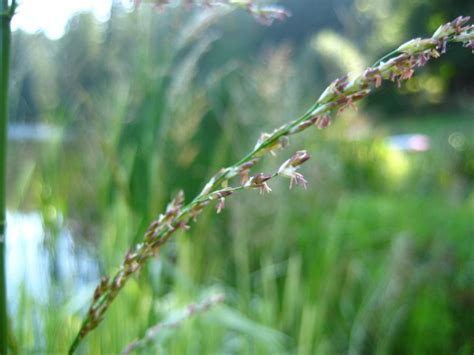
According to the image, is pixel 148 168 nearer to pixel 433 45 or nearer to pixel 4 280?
pixel 4 280

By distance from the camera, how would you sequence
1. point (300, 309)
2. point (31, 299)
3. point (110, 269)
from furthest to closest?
point (300, 309)
point (31, 299)
point (110, 269)

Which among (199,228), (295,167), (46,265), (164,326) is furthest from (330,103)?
(199,228)

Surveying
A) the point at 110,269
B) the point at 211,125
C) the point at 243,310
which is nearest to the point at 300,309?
the point at 243,310

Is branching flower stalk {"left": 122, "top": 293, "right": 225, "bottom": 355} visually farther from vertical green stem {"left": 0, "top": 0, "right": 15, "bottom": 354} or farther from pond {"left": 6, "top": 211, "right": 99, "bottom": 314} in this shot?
pond {"left": 6, "top": 211, "right": 99, "bottom": 314}

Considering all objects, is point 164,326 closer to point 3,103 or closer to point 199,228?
point 3,103

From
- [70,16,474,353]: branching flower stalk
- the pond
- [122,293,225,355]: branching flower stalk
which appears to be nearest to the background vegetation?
the pond

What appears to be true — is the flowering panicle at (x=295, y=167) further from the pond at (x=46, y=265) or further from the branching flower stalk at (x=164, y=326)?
the pond at (x=46, y=265)

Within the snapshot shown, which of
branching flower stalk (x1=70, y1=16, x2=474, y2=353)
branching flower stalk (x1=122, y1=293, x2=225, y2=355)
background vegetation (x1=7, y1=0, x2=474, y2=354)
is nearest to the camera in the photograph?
branching flower stalk (x1=70, y1=16, x2=474, y2=353)

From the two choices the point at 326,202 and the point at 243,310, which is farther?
the point at 326,202
